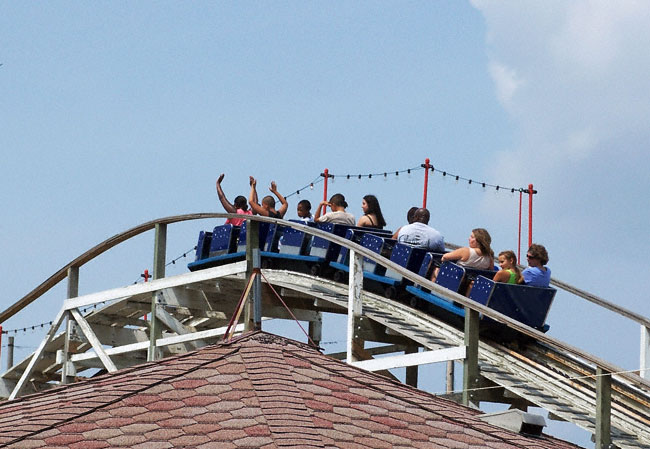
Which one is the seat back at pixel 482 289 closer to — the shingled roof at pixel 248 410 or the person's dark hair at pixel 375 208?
the shingled roof at pixel 248 410

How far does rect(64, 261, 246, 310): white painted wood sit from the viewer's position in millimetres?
14508

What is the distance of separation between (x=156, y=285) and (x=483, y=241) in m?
3.85

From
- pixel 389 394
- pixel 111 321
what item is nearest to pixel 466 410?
pixel 389 394

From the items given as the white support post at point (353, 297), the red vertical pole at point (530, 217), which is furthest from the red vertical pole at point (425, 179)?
the white support post at point (353, 297)

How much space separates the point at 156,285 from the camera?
15375mm

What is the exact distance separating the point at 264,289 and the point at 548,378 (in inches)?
184

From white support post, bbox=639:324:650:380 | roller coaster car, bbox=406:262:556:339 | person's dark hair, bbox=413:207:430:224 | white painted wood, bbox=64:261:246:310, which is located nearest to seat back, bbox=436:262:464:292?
roller coaster car, bbox=406:262:556:339

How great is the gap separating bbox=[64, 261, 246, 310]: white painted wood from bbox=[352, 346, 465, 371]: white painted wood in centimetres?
219

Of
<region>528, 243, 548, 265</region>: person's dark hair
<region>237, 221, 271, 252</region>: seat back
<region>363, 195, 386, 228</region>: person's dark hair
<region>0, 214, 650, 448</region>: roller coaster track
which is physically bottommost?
<region>0, 214, 650, 448</region>: roller coaster track

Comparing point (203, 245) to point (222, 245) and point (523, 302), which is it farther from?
point (523, 302)

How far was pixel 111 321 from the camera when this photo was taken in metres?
17.9

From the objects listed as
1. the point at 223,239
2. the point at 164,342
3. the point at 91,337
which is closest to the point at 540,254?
the point at 164,342

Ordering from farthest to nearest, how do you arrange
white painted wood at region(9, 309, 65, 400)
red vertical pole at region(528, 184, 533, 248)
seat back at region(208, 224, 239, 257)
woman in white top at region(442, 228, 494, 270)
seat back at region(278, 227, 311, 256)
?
red vertical pole at region(528, 184, 533, 248), white painted wood at region(9, 309, 65, 400), seat back at region(208, 224, 239, 257), seat back at region(278, 227, 311, 256), woman in white top at region(442, 228, 494, 270)

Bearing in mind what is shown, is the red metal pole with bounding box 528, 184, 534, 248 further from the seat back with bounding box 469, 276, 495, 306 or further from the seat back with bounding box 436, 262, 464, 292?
the seat back with bounding box 469, 276, 495, 306
